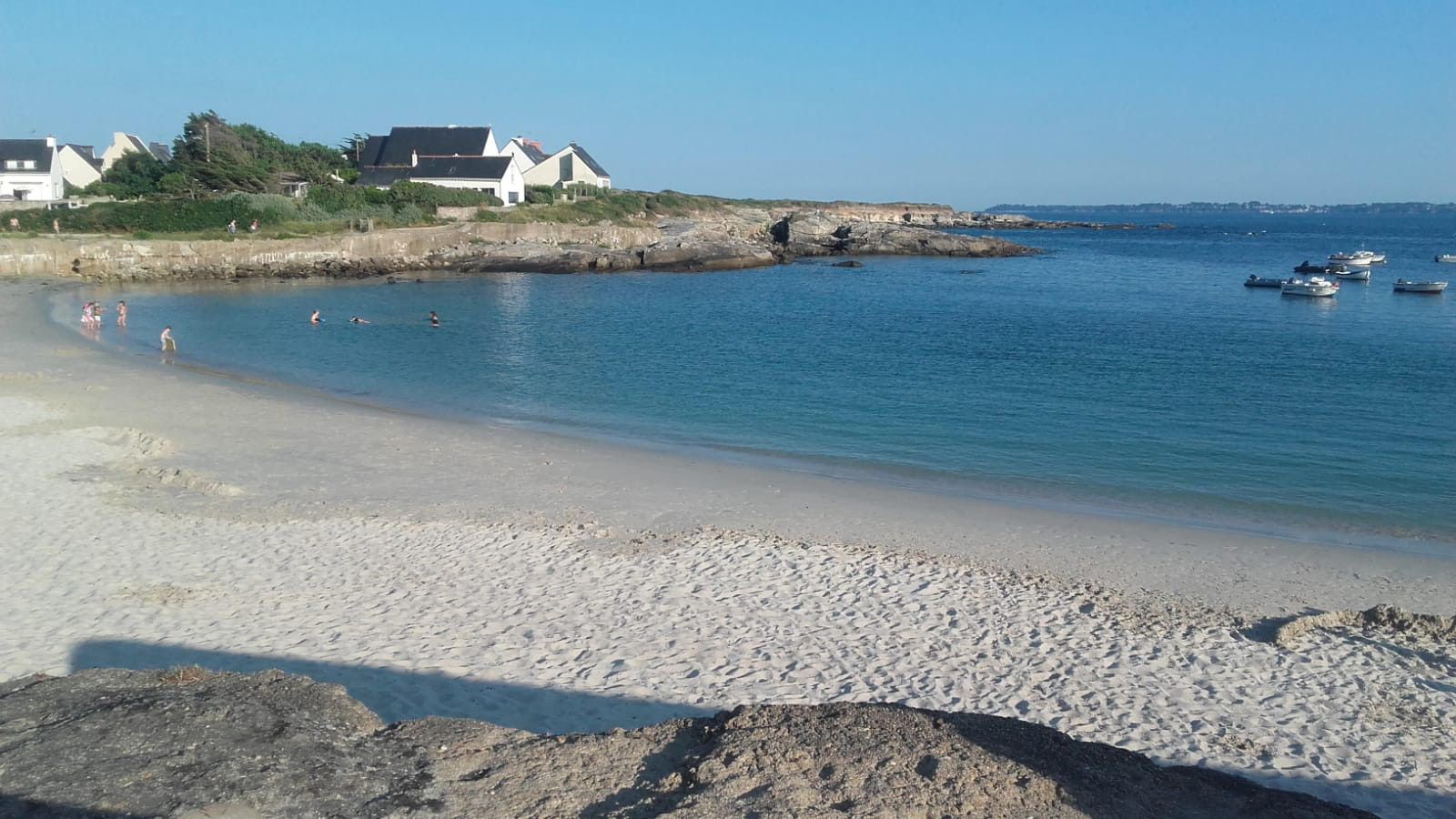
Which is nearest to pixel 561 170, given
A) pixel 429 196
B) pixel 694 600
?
pixel 429 196

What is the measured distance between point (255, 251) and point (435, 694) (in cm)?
4620

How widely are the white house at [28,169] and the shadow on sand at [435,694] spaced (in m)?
65.5

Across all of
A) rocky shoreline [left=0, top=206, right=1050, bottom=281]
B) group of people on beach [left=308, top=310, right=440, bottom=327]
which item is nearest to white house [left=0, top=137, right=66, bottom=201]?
rocky shoreline [left=0, top=206, right=1050, bottom=281]

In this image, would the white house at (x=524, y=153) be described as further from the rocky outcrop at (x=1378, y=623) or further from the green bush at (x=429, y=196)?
the rocky outcrop at (x=1378, y=623)

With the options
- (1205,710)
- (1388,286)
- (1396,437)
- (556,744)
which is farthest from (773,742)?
(1388,286)

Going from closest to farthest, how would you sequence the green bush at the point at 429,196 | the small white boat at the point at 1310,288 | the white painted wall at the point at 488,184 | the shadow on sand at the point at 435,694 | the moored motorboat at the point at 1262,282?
the shadow on sand at the point at 435,694
the small white boat at the point at 1310,288
the moored motorboat at the point at 1262,282
the green bush at the point at 429,196
the white painted wall at the point at 488,184

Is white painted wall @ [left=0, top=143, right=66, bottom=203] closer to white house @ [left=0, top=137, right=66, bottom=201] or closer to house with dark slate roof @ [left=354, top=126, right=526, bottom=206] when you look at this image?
white house @ [left=0, top=137, right=66, bottom=201]

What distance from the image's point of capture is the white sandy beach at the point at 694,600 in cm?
740

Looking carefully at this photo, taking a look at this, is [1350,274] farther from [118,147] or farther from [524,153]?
[118,147]

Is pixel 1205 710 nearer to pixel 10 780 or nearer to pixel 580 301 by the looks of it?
pixel 10 780

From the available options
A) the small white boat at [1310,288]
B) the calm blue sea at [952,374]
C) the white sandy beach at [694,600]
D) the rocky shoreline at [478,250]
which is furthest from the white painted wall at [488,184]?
the white sandy beach at [694,600]

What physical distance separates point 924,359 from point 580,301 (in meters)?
18.3

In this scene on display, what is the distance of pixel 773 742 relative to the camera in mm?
5035

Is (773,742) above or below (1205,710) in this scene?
above
